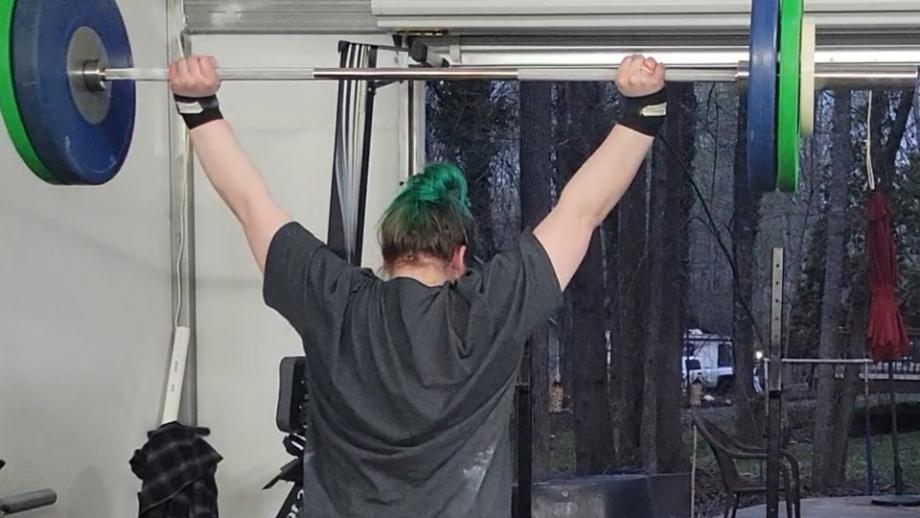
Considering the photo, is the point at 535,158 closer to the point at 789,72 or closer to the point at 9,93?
the point at 789,72

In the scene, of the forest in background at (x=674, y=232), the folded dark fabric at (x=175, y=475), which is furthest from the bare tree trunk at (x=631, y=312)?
the folded dark fabric at (x=175, y=475)

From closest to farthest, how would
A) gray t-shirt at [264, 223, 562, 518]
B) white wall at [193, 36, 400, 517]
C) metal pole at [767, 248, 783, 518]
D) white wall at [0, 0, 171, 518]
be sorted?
gray t-shirt at [264, 223, 562, 518] < white wall at [0, 0, 171, 518] < metal pole at [767, 248, 783, 518] < white wall at [193, 36, 400, 517]

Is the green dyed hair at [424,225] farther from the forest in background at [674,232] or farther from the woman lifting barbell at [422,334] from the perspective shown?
the forest in background at [674,232]

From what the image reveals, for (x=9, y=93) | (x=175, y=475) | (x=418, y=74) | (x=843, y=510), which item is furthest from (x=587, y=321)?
(x=9, y=93)

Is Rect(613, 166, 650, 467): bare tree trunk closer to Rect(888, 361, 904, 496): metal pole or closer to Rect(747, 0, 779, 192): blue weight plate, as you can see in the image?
Rect(888, 361, 904, 496): metal pole

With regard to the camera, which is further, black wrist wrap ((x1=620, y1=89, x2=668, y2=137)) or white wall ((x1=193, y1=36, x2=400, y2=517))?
white wall ((x1=193, y1=36, x2=400, y2=517))

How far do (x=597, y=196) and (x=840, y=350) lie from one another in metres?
1.47

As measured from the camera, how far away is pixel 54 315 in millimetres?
2000

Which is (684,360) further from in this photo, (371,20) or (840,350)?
(371,20)

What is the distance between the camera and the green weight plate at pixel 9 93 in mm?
1439

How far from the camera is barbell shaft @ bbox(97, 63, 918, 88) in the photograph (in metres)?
1.44

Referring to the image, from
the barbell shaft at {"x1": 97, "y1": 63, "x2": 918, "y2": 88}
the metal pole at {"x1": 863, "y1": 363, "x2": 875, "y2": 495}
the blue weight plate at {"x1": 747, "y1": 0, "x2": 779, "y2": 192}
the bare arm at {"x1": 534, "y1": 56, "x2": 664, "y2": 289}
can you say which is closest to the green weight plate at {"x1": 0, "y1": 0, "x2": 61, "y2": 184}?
the barbell shaft at {"x1": 97, "y1": 63, "x2": 918, "y2": 88}

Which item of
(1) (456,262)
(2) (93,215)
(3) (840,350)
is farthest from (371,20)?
(3) (840,350)

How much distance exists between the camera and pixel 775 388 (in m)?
2.35
